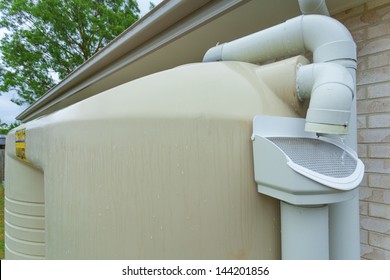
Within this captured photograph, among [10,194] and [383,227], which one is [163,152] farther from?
[10,194]

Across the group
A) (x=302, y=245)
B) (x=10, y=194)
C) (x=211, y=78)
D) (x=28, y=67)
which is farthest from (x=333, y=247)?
(x=28, y=67)

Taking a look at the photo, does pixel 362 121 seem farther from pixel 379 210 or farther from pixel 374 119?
pixel 379 210

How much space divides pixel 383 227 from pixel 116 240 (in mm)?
1777

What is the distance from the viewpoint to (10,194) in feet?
8.88

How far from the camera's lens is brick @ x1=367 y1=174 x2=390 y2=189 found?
1820mm

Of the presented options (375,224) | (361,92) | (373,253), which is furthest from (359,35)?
(373,253)

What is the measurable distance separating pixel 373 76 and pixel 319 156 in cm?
110

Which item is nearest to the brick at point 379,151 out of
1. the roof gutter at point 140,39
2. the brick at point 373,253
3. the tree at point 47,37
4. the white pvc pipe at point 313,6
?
the brick at point 373,253

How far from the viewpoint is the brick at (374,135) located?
1.82 m

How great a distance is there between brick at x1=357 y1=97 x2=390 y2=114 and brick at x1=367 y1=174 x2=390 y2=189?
446mm

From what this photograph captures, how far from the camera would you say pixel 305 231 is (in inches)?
47.0

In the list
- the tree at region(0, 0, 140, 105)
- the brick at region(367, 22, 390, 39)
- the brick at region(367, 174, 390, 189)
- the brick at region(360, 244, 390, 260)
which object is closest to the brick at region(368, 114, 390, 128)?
the brick at region(367, 174, 390, 189)

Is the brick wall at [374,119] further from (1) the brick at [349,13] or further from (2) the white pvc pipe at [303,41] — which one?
(2) the white pvc pipe at [303,41]

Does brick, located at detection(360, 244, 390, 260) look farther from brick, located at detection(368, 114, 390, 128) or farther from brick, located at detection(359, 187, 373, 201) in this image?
brick, located at detection(368, 114, 390, 128)
